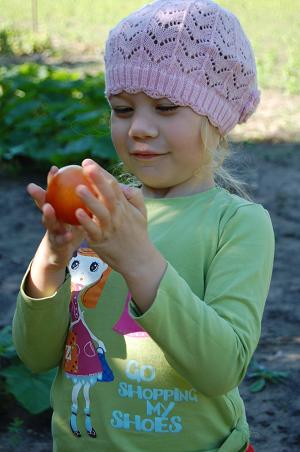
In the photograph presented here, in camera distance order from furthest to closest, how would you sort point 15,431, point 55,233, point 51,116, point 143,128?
point 51,116 → point 15,431 → point 143,128 → point 55,233

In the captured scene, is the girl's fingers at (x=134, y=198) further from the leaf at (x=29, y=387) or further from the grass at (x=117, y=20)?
the grass at (x=117, y=20)

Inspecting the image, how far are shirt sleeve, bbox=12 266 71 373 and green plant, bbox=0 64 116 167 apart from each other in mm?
4786

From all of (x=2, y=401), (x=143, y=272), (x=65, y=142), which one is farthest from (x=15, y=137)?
(x=143, y=272)

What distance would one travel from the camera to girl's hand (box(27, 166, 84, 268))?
182cm

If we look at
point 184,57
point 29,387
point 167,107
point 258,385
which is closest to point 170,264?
point 167,107

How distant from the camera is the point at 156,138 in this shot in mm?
2092

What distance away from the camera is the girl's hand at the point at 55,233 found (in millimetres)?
1818

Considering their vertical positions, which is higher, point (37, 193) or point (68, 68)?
point (37, 193)

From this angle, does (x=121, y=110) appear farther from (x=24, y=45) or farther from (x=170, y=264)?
(x=24, y=45)

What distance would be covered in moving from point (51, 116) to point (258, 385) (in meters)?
4.13

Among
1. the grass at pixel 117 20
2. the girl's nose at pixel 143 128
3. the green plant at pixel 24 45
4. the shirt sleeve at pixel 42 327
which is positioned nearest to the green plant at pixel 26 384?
the shirt sleeve at pixel 42 327

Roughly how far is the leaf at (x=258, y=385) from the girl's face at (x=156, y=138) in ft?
6.76

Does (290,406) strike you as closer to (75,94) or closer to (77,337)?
(77,337)

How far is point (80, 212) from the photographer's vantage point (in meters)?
1.68
